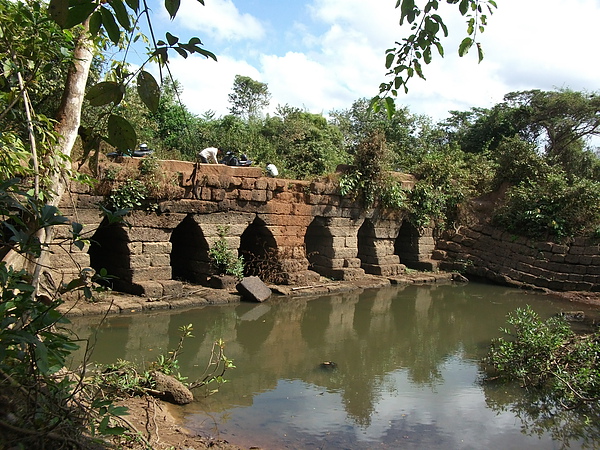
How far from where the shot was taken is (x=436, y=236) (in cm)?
1786

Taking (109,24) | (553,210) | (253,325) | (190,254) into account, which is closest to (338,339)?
(253,325)

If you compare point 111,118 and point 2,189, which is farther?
point 2,189

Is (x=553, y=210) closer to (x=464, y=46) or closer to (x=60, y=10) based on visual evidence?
(x=464, y=46)

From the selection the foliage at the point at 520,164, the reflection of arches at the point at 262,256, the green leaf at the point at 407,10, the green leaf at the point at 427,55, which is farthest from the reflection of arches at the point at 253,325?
the foliage at the point at 520,164

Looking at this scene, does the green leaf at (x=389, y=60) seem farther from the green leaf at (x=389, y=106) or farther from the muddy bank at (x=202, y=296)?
the muddy bank at (x=202, y=296)

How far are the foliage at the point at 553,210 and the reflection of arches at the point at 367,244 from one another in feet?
14.5

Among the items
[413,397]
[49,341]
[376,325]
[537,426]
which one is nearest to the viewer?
[49,341]

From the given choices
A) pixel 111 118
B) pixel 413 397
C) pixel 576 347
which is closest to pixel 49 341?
pixel 111 118

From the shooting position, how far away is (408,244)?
17.5m

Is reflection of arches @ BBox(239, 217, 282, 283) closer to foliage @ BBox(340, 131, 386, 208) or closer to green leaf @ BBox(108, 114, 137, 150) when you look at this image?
foliage @ BBox(340, 131, 386, 208)

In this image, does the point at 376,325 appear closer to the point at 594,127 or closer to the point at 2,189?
the point at 2,189

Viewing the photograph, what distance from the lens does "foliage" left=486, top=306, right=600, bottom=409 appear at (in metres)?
6.45

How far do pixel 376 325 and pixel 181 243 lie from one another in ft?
18.1

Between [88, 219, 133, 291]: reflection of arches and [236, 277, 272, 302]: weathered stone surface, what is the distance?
2324 mm
